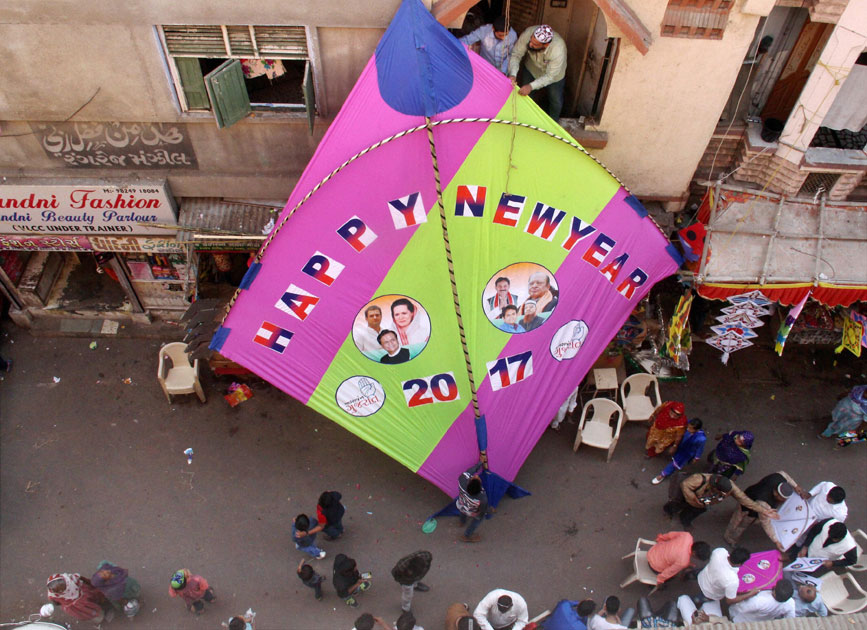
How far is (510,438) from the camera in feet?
29.2

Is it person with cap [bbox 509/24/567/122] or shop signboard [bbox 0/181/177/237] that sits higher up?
person with cap [bbox 509/24/567/122]

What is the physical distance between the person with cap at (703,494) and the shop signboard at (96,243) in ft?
26.8

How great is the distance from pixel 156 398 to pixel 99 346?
1.74 meters

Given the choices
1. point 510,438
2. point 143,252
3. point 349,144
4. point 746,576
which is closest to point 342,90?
point 349,144

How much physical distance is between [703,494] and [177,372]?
844 cm

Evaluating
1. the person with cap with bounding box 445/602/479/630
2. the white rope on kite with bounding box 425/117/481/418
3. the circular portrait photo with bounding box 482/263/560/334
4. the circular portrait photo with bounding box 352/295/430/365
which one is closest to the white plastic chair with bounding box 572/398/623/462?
the circular portrait photo with bounding box 482/263/560/334

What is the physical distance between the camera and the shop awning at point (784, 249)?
9438mm

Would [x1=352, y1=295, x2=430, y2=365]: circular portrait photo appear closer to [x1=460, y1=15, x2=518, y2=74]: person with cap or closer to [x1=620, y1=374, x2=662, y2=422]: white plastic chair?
[x1=460, y1=15, x2=518, y2=74]: person with cap

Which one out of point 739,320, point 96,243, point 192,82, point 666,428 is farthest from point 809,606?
point 96,243

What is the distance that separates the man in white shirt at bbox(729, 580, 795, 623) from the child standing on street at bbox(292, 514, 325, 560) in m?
5.39

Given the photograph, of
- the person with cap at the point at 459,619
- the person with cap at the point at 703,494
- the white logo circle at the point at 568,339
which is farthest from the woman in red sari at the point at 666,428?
the person with cap at the point at 459,619

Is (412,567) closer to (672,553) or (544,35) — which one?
(672,553)

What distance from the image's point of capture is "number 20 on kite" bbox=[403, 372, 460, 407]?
8.47 m

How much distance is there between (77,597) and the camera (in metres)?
8.11
